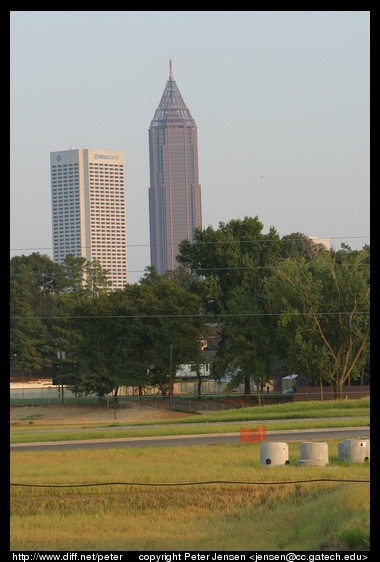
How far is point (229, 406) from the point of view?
8100 cm

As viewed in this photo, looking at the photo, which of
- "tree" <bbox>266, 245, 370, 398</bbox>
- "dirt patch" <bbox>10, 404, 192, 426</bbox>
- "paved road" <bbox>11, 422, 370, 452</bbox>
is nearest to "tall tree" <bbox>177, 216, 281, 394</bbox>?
"tree" <bbox>266, 245, 370, 398</bbox>

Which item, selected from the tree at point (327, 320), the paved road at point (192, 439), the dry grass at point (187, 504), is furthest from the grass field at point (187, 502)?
the tree at point (327, 320)

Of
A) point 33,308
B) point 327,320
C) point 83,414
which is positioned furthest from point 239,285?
point 33,308

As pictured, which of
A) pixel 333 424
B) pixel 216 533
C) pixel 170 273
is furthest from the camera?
pixel 170 273

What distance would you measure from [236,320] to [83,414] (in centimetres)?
1564

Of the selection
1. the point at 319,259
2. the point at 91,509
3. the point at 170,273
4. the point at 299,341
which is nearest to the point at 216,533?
the point at 91,509

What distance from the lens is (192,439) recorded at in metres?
45.7

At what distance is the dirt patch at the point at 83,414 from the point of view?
74.2 m

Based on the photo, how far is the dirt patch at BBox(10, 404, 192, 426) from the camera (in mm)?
74188

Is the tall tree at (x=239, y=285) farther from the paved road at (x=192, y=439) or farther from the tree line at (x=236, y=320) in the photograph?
the paved road at (x=192, y=439)

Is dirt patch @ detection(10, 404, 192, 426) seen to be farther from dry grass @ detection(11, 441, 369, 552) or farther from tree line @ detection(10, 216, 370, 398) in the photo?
dry grass @ detection(11, 441, 369, 552)

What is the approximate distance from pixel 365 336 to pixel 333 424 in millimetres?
28419

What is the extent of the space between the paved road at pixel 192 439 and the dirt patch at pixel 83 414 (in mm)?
24874

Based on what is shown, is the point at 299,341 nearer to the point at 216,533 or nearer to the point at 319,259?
the point at 319,259
